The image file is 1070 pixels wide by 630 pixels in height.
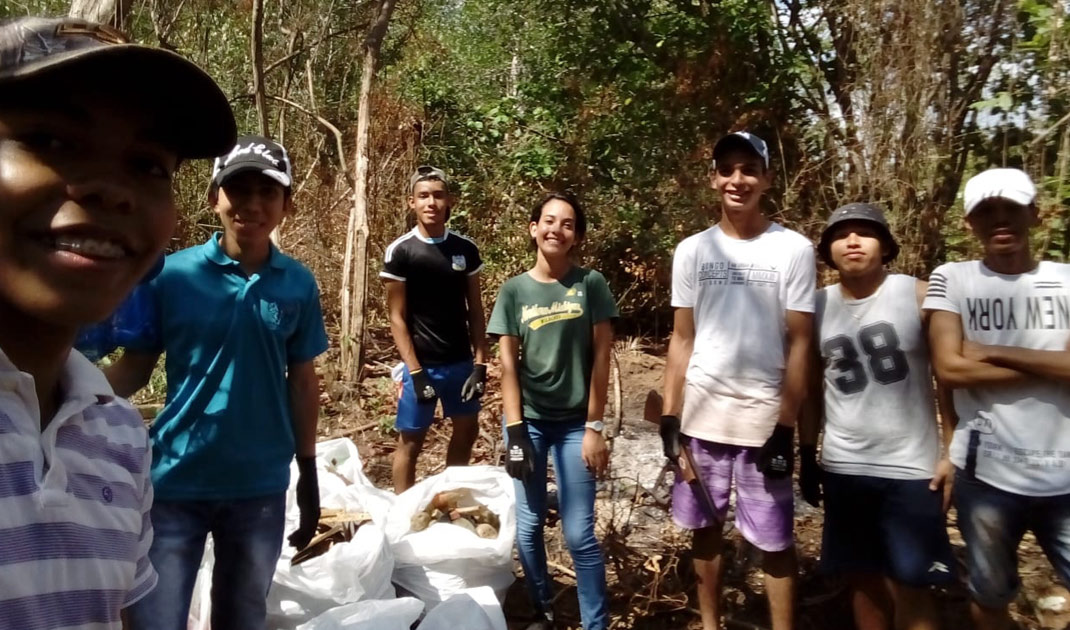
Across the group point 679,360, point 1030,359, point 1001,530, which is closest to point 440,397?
point 679,360

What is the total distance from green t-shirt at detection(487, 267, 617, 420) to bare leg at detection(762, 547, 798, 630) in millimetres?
935

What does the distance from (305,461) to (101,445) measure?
1.48m

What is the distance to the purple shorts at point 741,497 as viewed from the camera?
3006 mm

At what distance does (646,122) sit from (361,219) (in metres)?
3.01

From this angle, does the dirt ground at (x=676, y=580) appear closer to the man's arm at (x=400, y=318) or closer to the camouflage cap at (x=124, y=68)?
→ the man's arm at (x=400, y=318)

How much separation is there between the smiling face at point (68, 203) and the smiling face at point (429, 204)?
11.1 ft

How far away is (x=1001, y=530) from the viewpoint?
264 centimetres

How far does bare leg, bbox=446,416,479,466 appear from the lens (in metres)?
4.43

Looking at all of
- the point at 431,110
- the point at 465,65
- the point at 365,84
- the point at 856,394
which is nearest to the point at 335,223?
the point at 431,110

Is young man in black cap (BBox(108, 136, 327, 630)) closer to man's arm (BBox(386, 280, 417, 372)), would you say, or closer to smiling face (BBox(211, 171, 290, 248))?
smiling face (BBox(211, 171, 290, 248))

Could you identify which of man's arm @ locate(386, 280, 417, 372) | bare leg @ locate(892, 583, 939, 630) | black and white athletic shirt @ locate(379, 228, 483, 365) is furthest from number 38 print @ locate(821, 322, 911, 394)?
man's arm @ locate(386, 280, 417, 372)

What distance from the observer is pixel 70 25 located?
3.19 feet

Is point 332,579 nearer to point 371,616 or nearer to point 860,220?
point 371,616

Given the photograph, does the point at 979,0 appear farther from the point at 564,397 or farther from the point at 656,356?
the point at 564,397
